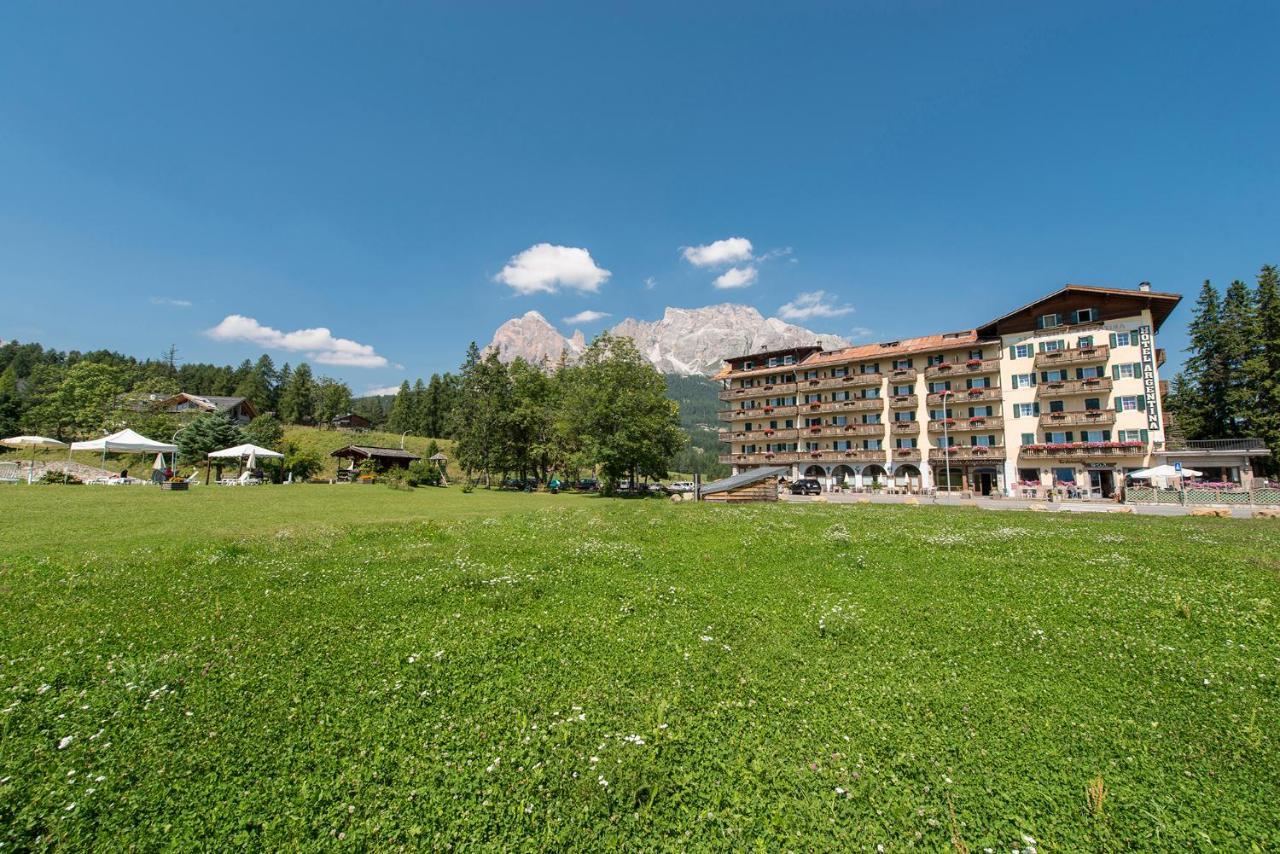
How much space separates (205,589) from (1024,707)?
14838 millimetres

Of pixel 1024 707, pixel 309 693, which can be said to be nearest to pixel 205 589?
pixel 309 693

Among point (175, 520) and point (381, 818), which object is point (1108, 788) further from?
point (175, 520)

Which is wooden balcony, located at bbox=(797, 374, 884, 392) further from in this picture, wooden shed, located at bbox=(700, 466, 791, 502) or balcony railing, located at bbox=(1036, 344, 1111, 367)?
wooden shed, located at bbox=(700, 466, 791, 502)

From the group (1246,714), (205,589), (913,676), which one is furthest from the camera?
(205,589)

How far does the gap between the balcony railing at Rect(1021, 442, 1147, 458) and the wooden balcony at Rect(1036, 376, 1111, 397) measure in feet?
20.0

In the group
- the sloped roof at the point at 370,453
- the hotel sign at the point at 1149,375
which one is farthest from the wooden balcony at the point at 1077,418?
the sloped roof at the point at 370,453

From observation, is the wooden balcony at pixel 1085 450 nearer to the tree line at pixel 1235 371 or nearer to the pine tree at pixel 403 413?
the tree line at pixel 1235 371

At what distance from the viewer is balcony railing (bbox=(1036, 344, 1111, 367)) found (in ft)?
194

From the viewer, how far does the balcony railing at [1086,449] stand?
5678 centimetres

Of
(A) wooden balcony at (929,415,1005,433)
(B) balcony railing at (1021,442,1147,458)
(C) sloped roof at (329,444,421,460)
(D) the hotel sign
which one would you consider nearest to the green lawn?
(B) balcony railing at (1021,442,1147,458)

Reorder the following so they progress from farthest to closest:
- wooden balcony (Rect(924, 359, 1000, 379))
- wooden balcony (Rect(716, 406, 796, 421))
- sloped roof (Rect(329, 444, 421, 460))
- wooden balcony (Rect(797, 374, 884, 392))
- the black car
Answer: wooden balcony (Rect(716, 406, 796, 421)) → wooden balcony (Rect(797, 374, 884, 392)) → sloped roof (Rect(329, 444, 421, 460)) → the black car → wooden balcony (Rect(924, 359, 1000, 379))

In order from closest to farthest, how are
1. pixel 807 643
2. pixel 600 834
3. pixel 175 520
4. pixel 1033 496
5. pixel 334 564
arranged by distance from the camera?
pixel 600 834 → pixel 807 643 → pixel 334 564 → pixel 175 520 → pixel 1033 496

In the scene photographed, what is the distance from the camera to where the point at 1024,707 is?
22.2 feet

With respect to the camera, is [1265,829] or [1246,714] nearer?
[1265,829]
